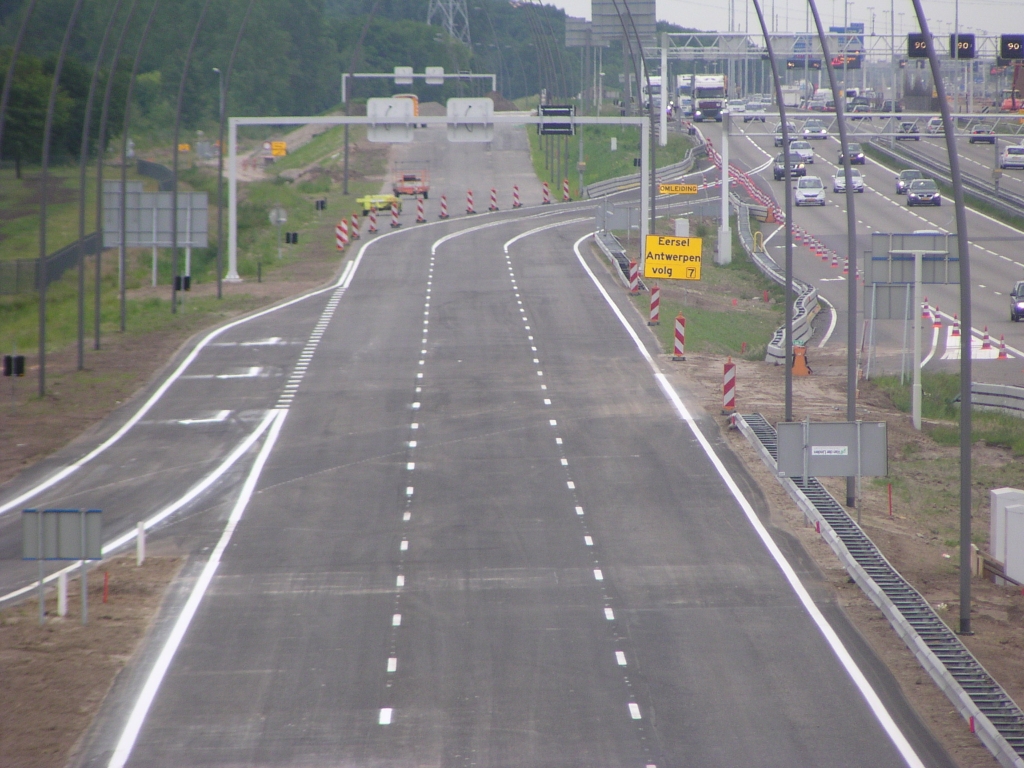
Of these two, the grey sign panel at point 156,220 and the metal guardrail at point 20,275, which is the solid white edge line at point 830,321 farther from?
the metal guardrail at point 20,275

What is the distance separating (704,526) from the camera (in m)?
22.8

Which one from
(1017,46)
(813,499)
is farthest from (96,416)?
(1017,46)

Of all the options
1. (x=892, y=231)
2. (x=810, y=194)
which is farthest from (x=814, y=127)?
(x=892, y=231)

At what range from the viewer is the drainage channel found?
1419cm

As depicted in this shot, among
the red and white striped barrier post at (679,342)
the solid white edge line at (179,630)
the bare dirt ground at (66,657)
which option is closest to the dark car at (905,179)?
the red and white striped barrier post at (679,342)

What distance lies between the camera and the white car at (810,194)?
77.6m

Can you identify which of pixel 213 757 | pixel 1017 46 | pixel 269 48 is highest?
pixel 269 48

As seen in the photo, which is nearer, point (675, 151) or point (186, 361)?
point (186, 361)

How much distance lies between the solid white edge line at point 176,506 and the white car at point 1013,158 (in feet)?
222

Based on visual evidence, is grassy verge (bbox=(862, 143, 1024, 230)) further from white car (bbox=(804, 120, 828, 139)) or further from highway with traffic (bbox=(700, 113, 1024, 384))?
white car (bbox=(804, 120, 828, 139))

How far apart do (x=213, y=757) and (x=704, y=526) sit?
36.4 ft

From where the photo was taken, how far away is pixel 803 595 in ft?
63.6

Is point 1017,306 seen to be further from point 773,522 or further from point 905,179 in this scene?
point 905,179

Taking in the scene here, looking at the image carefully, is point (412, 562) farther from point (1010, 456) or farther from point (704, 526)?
point (1010, 456)
